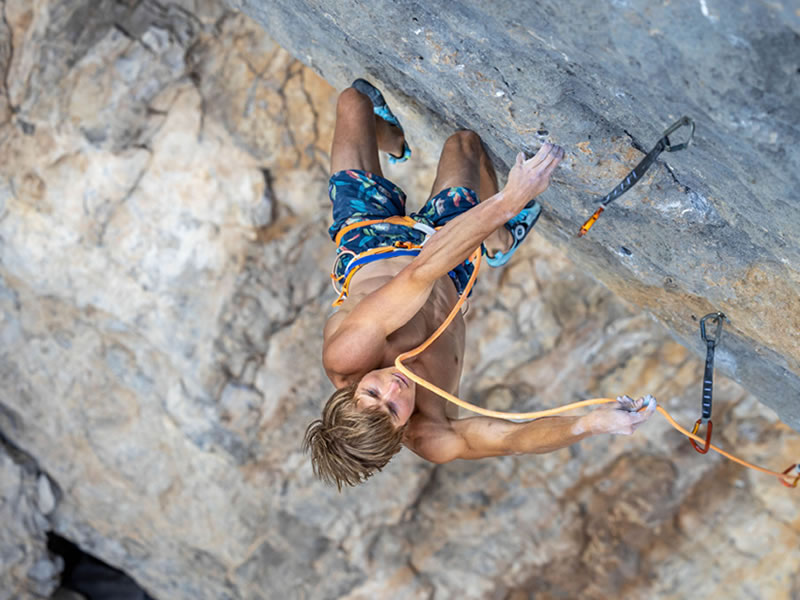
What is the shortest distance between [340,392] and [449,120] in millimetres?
877

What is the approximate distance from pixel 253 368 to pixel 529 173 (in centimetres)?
232

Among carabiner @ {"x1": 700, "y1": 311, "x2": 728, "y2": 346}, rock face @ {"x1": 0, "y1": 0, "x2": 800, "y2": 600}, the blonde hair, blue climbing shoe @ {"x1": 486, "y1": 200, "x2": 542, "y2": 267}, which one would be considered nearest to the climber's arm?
the blonde hair

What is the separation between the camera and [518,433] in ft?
6.09

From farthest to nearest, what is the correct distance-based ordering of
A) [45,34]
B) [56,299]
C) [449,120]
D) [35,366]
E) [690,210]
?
[35,366]
[56,299]
[45,34]
[449,120]
[690,210]

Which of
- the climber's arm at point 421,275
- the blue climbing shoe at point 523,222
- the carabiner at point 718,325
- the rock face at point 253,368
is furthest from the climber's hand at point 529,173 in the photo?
the rock face at point 253,368

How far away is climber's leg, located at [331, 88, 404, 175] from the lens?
221 centimetres

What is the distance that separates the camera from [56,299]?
3.49 metres

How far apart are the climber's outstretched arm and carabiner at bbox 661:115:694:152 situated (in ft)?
1.75

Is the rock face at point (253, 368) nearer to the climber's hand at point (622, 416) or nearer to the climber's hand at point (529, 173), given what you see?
the climber's hand at point (529, 173)

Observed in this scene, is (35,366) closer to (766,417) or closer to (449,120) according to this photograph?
(449,120)

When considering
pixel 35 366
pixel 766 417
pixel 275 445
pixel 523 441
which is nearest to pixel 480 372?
pixel 275 445

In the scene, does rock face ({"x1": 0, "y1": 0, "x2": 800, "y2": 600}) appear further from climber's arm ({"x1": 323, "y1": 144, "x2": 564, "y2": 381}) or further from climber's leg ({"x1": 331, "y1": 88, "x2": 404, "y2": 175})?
climber's arm ({"x1": 323, "y1": 144, "x2": 564, "y2": 381})

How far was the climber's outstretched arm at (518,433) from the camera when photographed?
155 cm

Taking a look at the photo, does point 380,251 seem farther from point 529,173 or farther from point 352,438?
point 529,173
